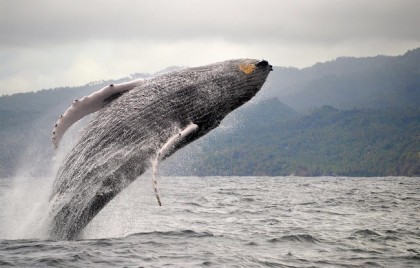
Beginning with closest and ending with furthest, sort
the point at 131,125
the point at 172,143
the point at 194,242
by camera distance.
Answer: the point at 172,143, the point at 131,125, the point at 194,242

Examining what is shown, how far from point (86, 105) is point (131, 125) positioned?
69cm

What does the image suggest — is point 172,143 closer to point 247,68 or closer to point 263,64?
point 247,68

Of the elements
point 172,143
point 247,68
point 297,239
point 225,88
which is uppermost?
point 247,68

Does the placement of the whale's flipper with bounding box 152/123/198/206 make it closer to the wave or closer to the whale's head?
the whale's head

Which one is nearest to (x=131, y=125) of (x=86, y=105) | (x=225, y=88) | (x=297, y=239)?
(x=86, y=105)

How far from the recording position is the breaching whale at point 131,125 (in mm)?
8492

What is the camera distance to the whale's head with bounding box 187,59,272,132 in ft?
28.6

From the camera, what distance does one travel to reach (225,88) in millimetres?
8773

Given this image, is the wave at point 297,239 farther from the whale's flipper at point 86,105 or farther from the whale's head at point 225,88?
the whale's flipper at point 86,105

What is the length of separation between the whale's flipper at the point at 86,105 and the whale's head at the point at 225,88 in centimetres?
103

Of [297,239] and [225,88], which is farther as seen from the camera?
[297,239]

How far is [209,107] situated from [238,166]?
548 ft

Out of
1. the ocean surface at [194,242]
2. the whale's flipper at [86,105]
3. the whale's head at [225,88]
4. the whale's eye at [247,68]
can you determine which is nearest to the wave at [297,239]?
the ocean surface at [194,242]

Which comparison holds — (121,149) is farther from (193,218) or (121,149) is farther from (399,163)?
(399,163)
